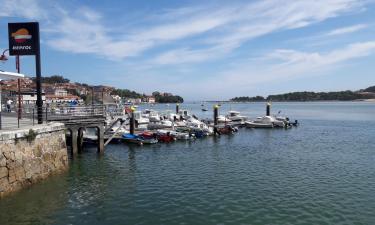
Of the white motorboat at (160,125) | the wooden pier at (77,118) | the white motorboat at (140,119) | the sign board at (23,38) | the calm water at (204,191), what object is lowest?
the calm water at (204,191)

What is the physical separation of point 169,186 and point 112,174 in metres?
5.21

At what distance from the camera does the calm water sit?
1474 cm

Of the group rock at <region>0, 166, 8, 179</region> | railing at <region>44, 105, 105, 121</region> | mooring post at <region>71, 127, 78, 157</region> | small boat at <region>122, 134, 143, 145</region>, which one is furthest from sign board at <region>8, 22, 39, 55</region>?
small boat at <region>122, 134, 143, 145</region>

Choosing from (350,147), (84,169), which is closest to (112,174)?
(84,169)

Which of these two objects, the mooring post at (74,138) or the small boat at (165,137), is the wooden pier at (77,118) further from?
the small boat at (165,137)

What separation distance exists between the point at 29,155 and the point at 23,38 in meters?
7.91

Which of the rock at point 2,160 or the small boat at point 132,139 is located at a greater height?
the rock at point 2,160

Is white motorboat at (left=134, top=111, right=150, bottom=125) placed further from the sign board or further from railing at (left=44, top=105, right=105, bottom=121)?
the sign board

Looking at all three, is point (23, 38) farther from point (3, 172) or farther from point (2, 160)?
point (3, 172)

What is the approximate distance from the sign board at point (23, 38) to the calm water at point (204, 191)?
8195 mm

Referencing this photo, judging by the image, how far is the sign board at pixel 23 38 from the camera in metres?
21.3

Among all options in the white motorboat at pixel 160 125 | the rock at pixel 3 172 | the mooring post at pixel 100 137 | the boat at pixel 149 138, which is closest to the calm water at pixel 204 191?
the mooring post at pixel 100 137

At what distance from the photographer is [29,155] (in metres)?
17.9

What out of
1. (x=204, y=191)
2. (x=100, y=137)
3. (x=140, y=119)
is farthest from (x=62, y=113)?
(x=140, y=119)
